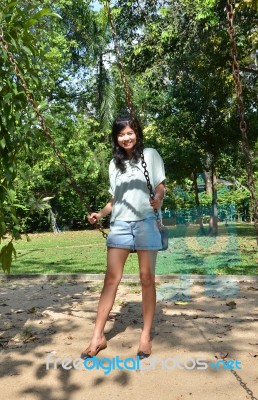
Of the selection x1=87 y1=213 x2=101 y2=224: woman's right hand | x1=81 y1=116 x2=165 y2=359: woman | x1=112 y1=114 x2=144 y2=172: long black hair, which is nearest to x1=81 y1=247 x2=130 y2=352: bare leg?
x1=81 y1=116 x2=165 y2=359: woman

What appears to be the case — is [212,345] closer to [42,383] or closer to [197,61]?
[42,383]

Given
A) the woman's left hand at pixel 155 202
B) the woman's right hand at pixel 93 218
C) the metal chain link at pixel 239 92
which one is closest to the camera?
the metal chain link at pixel 239 92

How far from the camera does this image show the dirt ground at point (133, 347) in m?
2.95

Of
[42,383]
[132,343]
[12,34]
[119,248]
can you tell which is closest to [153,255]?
[119,248]

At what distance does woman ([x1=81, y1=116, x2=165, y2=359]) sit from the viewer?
136 inches

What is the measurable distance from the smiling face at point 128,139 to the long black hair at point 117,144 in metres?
0.02

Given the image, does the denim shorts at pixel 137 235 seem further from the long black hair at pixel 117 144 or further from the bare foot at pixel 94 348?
the bare foot at pixel 94 348

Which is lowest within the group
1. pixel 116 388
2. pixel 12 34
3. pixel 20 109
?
pixel 116 388

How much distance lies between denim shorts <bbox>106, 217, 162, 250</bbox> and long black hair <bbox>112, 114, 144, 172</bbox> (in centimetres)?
40

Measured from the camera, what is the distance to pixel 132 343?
3.74 metres

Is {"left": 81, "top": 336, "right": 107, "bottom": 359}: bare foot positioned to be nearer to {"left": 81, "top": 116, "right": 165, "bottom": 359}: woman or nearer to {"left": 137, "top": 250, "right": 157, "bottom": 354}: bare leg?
{"left": 81, "top": 116, "right": 165, "bottom": 359}: woman

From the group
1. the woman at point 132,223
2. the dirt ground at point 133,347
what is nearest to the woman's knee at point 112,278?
the woman at point 132,223

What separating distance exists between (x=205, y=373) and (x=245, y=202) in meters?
28.9

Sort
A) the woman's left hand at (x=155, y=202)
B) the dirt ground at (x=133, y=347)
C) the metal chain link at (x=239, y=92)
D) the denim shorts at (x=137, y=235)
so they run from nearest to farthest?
1. the metal chain link at (x=239, y=92)
2. the dirt ground at (x=133, y=347)
3. the woman's left hand at (x=155, y=202)
4. the denim shorts at (x=137, y=235)
